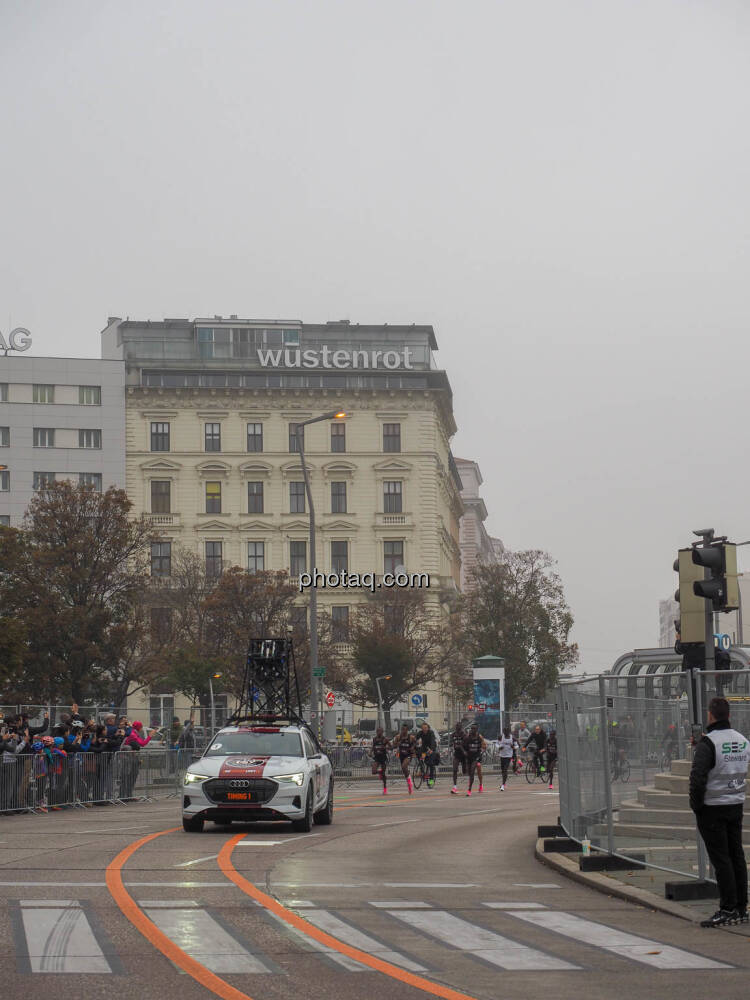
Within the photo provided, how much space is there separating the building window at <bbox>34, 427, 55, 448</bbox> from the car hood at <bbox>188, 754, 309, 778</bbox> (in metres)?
71.0

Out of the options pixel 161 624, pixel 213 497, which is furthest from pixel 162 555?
pixel 161 624

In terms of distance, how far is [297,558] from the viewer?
93.2m

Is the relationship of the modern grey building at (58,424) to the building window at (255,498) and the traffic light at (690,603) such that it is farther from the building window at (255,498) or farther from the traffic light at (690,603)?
the traffic light at (690,603)

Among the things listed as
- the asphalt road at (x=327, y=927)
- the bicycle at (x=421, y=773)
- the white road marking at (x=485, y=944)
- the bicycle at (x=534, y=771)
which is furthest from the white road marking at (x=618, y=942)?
the bicycle at (x=534, y=771)

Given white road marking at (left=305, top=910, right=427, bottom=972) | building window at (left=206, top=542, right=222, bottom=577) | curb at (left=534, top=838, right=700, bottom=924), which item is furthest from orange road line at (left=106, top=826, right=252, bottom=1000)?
building window at (left=206, top=542, right=222, bottom=577)

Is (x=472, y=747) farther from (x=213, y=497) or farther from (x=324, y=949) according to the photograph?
(x=213, y=497)

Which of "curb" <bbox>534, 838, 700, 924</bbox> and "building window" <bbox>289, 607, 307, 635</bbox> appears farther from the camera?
"building window" <bbox>289, 607, 307, 635</bbox>

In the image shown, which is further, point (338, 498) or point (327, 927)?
point (338, 498)

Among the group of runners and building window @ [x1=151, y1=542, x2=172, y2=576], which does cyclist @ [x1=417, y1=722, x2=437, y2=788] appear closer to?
the group of runners

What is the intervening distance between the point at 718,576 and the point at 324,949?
29.3 ft

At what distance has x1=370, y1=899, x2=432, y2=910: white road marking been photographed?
13.3 meters

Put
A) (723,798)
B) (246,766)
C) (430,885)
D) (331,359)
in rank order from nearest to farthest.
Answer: (723,798) < (430,885) < (246,766) < (331,359)

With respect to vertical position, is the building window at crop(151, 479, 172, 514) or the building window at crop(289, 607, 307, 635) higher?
the building window at crop(151, 479, 172, 514)

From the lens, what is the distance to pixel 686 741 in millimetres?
15273
